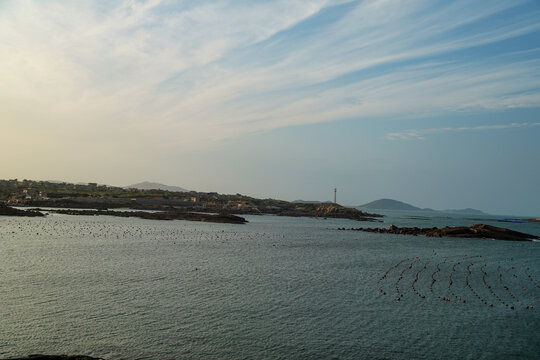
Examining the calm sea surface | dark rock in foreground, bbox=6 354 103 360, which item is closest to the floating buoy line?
the calm sea surface

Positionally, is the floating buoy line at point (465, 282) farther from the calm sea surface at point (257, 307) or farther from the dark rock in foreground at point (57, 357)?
the dark rock in foreground at point (57, 357)

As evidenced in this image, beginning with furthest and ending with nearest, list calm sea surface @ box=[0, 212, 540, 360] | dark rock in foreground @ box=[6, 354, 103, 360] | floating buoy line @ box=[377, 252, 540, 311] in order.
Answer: floating buoy line @ box=[377, 252, 540, 311], calm sea surface @ box=[0, 212, 540, 360], dark rock in foreground @ box=[6, 354, 103, 360]

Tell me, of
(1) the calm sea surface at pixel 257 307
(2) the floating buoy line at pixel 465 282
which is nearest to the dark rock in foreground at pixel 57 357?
(1) the calm sea surface at pixel 257 307

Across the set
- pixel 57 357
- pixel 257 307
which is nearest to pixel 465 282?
pixel 257 307

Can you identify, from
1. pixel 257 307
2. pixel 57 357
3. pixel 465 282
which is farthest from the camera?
pixel 465 282

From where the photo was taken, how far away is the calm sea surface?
15.6 meters

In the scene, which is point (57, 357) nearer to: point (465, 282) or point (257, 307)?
point (257, 307)

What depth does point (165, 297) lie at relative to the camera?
2244cm

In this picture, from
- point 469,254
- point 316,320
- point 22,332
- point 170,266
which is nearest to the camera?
point 22,332

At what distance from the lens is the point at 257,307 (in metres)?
21.2

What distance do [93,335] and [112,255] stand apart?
24674 millimetres

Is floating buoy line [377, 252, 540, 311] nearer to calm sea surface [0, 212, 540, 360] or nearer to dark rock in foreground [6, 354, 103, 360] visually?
calm sea surface [0, 212, 540, 360]

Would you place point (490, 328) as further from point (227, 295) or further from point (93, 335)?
point (93, 335)

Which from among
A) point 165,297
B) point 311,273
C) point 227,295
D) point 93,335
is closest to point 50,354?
point 93,335
